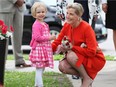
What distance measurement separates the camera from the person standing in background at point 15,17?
8.49 metres

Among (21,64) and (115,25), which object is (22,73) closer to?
(21,64)

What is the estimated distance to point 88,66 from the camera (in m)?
6.06

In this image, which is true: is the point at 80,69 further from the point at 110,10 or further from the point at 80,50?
the point at 110,10

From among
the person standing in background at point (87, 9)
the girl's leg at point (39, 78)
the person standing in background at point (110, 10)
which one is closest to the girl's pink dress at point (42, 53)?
the girl's leg at point (39, 78)

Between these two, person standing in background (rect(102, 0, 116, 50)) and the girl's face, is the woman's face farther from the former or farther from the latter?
person standing in background (rect(102, 0, 116, 50))

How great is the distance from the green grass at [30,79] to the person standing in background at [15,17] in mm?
690

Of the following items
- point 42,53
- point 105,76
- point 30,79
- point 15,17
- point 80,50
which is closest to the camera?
point 80,50

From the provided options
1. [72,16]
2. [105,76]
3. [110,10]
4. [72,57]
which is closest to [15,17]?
[110,10]

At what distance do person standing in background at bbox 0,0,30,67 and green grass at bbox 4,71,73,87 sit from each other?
0.69 m

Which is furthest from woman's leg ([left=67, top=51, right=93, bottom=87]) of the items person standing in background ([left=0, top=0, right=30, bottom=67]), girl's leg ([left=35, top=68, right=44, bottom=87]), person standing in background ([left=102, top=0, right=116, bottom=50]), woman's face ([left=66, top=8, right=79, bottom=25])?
person standing in background ([left=0, top=0, right=30, bottom=67])

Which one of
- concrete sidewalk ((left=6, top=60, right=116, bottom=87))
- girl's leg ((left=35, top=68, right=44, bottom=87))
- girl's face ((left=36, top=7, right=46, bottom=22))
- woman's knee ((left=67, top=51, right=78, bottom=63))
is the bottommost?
concrete sidewalk ((left=6, top=60, right=116, bottom=87))

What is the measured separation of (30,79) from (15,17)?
1.69 metres

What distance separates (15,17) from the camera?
8.75 meters

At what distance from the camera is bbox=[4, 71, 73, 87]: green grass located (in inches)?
275
